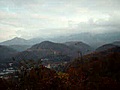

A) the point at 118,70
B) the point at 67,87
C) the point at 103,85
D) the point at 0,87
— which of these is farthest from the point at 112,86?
the point at 118,70

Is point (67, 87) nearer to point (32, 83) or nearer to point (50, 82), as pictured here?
point (50, 82)

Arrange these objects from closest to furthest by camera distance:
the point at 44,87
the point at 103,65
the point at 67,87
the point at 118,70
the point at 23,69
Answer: the point at 44,87 < the point at 67,87 < the point at 23,69 < the point at 118,70 < the point at 103,65

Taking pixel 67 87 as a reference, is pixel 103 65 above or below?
below

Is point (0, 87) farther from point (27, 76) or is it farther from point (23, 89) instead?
point (23, 89)

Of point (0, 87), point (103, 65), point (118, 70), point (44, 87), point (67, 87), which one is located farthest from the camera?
point (103, 65)

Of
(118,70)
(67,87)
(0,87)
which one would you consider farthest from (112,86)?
(118,70)

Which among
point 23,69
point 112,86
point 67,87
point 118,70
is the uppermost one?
point 23,69

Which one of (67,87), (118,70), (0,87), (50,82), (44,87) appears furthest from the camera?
(118,70)

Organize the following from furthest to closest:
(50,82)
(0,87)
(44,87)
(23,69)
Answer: (0,87), (23,69), (50,82), (44,87)

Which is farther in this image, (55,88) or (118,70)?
(118,70)
